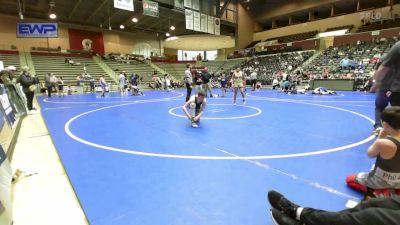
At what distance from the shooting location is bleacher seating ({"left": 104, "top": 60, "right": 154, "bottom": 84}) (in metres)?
30.6

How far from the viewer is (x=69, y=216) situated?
7.76 ft

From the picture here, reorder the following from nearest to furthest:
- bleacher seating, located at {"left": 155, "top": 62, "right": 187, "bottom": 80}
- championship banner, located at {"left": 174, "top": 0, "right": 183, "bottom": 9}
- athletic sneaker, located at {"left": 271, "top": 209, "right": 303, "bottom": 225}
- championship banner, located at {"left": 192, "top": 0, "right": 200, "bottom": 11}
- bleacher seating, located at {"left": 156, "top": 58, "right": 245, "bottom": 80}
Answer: athletic sneaker, located at {"left": 271, "top": 209, "right": 303, "bottom": 225} < championship banner, located at {"left": 174, "top": 0, "right": 183, "bottom": 9} < championship banner, located at {"left": 192, "top": 0, "right": 200, "bottom": 11} < bleacher seating, located at {"left": 156, "top": 58, "right": 245, "bottom": 80} < bleacher seating, located at {"left": 155, "top": 62, "right": 187, "bottom": 80}

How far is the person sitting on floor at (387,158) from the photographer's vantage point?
2.05 metres

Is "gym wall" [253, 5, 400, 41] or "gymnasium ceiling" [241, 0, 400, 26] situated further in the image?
"gymnasium ceiling" [241, 0, 400, 26]

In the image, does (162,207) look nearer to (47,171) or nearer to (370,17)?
(47,171)

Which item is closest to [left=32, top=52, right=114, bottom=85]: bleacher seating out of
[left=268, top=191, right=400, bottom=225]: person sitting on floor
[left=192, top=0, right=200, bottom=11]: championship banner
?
[left=192, top=0, right=200, bottom=11]: championship banner

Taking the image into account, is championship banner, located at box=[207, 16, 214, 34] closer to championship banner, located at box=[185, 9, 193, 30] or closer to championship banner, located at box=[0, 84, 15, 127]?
championship banner, located at box=[185, 9, 193, 30]

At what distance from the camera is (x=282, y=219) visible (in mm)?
1991

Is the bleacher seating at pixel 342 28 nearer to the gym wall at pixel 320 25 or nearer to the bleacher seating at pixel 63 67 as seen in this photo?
the gym wall at pixel 320 25

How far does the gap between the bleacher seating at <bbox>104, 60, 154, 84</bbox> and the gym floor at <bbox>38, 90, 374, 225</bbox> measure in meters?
25.0

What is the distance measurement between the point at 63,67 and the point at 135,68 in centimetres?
800

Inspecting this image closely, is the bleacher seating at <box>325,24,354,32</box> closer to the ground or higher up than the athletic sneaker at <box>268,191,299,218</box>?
higher up

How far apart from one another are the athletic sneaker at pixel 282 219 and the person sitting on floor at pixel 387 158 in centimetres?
89

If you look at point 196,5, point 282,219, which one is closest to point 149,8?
point 196,5
